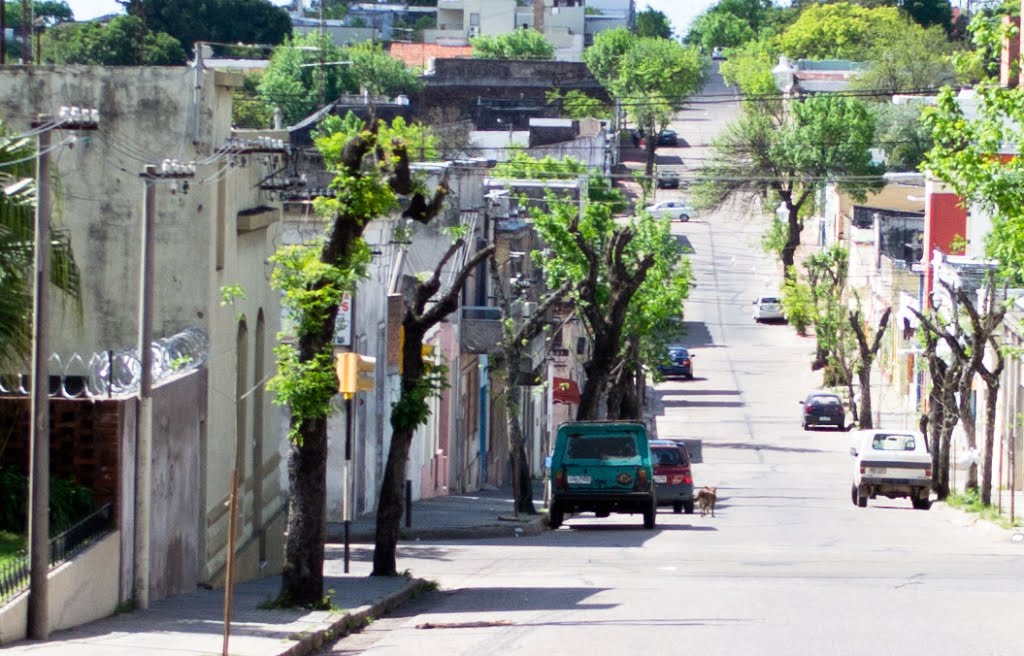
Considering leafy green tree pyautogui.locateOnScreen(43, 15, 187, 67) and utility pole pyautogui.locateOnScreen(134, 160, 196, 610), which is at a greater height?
leafy green tree pyautogui.locateOnScreen(43, 15, 187, 67)

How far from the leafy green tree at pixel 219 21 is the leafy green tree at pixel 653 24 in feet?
191

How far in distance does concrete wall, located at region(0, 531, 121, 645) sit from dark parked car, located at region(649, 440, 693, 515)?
24424 millimetres

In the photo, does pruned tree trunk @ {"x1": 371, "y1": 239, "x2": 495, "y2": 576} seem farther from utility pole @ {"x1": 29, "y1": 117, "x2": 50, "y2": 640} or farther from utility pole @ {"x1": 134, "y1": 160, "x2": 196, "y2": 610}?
utility pole @ {"x1": 29, "y1": 117, "x2": 50, "y2": 640}

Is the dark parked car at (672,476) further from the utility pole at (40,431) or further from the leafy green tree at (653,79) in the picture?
the leafy green tree at (653,79)

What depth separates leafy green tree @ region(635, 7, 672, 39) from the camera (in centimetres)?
18988

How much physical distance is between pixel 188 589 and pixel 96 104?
544 centimetres

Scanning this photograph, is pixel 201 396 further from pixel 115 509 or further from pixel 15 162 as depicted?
pixel 15 162

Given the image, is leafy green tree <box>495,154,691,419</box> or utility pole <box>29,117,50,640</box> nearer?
utility pole <box>29,117,50,640</box>

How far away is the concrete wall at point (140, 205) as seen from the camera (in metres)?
20.3

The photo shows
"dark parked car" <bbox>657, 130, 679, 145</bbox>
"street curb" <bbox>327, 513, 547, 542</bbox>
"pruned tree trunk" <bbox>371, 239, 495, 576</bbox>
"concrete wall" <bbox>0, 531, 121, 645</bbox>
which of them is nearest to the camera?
"concrete wall" <bbox>0, 531, 121, 645</bbox>

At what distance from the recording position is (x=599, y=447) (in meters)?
32.7

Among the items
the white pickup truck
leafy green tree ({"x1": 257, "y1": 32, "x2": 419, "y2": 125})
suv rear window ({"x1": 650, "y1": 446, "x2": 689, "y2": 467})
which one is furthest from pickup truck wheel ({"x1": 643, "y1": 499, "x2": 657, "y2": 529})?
leafy green tree ({"x1": 257, "y1": 32, "x2": 419, "y2": 125})

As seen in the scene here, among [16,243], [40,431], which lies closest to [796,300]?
[16,243]

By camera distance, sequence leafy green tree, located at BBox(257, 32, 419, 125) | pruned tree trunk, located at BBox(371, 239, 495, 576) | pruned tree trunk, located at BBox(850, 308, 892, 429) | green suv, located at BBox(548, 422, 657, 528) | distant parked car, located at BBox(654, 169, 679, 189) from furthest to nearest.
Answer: leafy green tree, located at BBox(257, 32, 419, 125), distant parked car, located at BBox(654, 169, 679, 189), pruned tree trunk, located at BBox(850, 308, 892, 429), green suv, located at BBox(548, 422, 657, 528), pruned tree trunk, located at BBox(371, 239, 495, 576)
